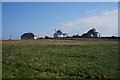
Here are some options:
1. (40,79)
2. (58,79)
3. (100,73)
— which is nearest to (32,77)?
(40,79)

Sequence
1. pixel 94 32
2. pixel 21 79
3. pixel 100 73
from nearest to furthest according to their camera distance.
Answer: pixel 21 79
pixel 100 73
pixel 94 32

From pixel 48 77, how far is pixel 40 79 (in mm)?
689

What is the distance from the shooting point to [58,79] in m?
10.2

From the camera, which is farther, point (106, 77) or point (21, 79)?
point (106, 77)

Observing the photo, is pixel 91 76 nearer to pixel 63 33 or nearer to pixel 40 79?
pixel 40 79

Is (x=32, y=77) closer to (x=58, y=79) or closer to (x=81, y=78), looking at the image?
(x=58, y=79)

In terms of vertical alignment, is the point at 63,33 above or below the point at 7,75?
above

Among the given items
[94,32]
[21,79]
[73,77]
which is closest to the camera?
[21,79]

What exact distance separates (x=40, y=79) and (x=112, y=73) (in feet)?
18.4

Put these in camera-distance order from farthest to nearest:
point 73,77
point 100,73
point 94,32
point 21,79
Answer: point 94,32 → point 100,73 → point 73,77 → point 21,79

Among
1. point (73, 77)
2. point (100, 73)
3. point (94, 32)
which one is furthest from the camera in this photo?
point (94, 32)

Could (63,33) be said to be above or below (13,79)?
above

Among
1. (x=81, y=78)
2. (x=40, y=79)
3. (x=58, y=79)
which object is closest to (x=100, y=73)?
(x=81, y=78)

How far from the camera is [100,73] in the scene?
11.9m
